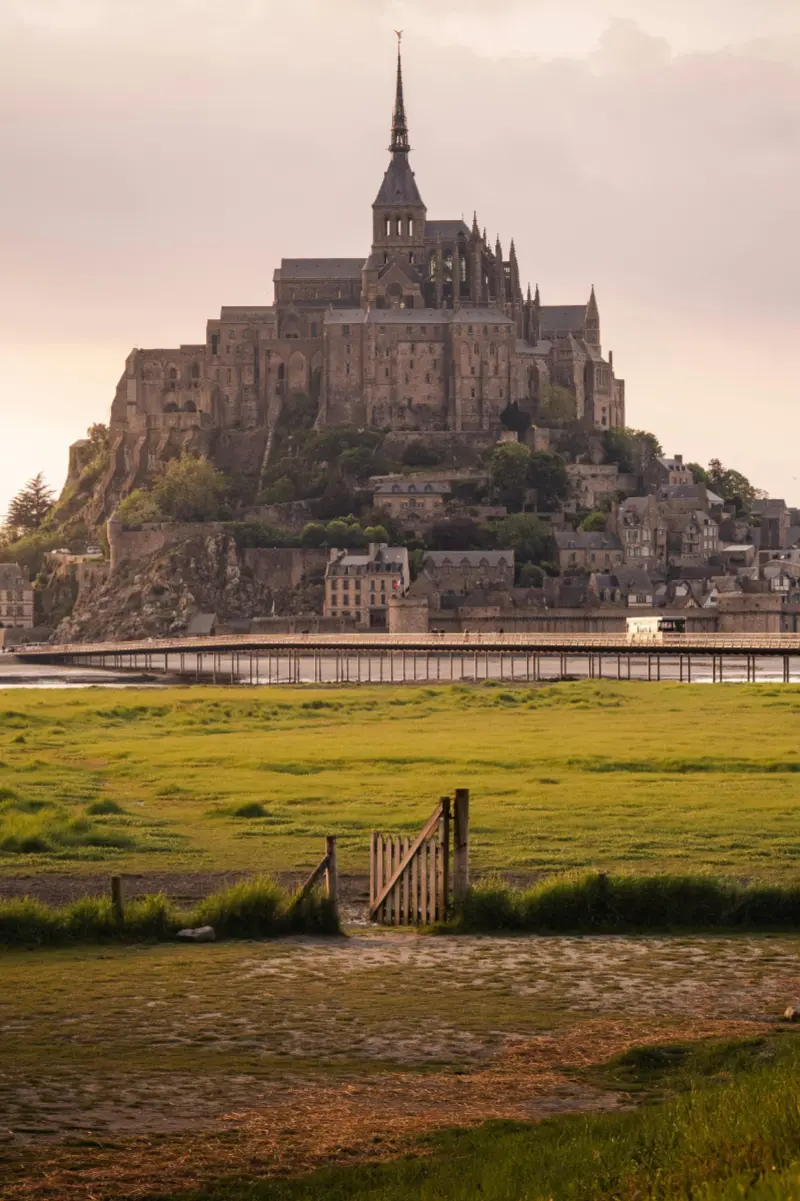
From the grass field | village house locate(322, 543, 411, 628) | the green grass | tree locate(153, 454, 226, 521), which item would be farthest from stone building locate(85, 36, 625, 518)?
the green grass

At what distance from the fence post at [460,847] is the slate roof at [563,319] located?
169728 mm

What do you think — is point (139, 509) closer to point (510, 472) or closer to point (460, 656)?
point (510, 472)

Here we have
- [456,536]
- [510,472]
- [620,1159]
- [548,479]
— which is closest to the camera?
[620,1159]

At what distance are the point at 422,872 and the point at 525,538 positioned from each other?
468 feet

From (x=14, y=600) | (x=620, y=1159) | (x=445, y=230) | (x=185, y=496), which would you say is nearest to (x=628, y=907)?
(x=620, y=1159)

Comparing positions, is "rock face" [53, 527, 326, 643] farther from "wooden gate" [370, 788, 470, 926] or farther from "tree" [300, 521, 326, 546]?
"wooden gate" [370, 788, 470, 926]

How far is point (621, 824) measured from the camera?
3306 cm

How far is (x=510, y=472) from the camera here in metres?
169

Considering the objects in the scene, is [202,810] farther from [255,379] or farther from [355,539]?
[255,379]

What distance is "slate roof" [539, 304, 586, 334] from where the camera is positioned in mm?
190875

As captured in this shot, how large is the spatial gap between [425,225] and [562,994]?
174 metres

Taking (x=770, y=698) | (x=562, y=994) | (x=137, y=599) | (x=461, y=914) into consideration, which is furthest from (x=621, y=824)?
(x=137, y=599)

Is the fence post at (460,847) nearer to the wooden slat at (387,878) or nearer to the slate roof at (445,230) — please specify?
the wooden slat at (387,878)

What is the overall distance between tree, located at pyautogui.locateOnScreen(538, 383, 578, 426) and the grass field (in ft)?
345
